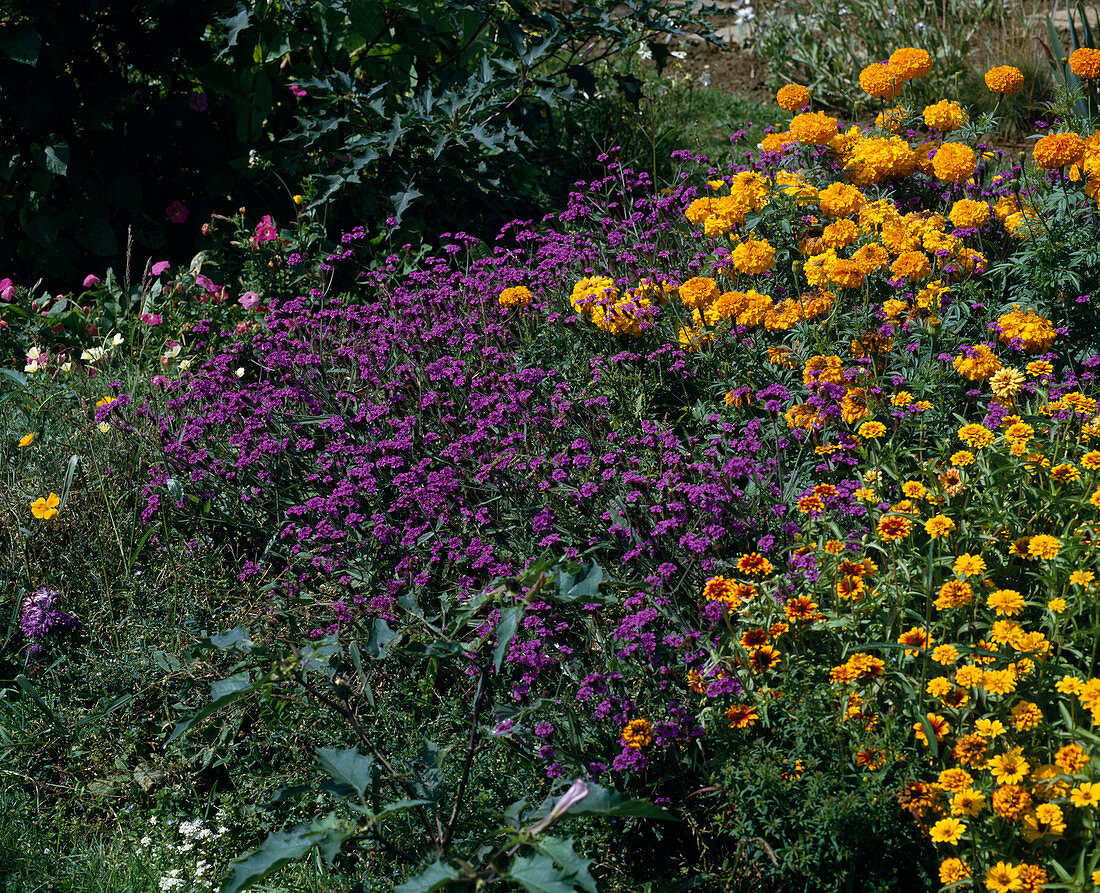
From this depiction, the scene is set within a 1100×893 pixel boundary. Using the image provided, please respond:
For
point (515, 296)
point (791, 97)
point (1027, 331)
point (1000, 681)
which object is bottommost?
point (1000, 681)

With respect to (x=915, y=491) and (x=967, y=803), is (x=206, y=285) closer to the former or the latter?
(x=915, y=491)

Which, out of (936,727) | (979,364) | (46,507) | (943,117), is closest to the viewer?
(936,727)

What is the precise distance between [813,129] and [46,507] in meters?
3.28

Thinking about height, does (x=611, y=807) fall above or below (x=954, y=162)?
below

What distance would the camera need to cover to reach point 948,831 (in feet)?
6.35

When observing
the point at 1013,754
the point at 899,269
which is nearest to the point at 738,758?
the point at 1013,754

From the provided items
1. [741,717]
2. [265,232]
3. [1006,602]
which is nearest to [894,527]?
[1006,602]

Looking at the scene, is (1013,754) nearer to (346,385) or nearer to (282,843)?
(282,843)

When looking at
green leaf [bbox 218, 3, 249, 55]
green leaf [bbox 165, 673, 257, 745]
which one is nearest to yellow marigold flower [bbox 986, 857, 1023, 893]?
green leaf [bbox 165, 673, 257, 745]

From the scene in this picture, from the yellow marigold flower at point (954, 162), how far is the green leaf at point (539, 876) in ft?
10.4

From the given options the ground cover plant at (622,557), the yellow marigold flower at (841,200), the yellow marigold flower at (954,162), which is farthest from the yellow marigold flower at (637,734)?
the yellow marigold flower at (954,162)

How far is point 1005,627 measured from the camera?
2.15m

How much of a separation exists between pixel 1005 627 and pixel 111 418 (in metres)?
3.14

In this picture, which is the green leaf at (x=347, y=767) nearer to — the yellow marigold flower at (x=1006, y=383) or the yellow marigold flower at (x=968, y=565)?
the yellow marigold flower at (x=968, y=565)
